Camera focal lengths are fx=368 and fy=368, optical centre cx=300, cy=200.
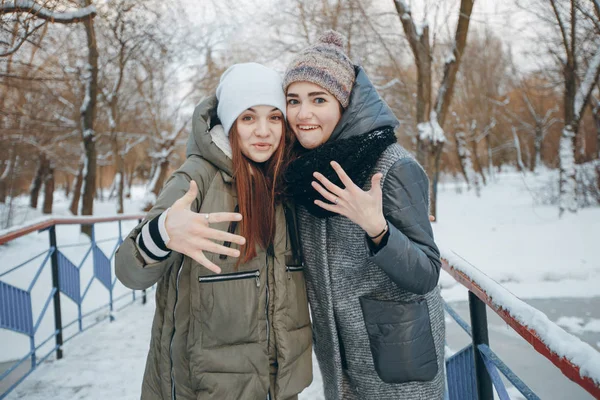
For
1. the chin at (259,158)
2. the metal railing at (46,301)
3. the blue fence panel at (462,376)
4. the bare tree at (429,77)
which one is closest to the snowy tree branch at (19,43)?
the metal railing at (46,301)

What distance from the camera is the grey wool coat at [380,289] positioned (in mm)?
1309

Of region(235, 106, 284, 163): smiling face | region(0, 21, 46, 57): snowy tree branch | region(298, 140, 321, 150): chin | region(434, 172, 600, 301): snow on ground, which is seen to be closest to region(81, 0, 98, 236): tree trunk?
region(0, 21, 46, 57): snowy tree branch

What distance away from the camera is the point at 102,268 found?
4188 millimetres

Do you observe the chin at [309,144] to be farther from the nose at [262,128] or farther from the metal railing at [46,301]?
the metal railing at [46,301]

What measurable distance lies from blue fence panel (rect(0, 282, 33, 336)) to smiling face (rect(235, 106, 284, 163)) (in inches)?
88.8

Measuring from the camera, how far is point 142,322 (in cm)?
401

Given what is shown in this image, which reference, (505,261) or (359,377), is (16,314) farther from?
(505,261)

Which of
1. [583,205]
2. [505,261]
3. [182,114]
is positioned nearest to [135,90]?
[182,114]

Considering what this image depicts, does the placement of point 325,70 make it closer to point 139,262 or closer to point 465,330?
point 139,262

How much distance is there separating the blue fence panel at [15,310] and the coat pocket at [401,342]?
2638 millimetres

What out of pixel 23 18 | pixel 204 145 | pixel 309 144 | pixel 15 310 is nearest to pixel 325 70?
pixel 309 144

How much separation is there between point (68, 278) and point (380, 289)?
126 inches

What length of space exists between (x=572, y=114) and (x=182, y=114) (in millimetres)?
13537

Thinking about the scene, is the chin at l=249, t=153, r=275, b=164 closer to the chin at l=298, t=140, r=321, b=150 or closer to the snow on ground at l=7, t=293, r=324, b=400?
the chin at l=298, t=140, r=321, b=150
